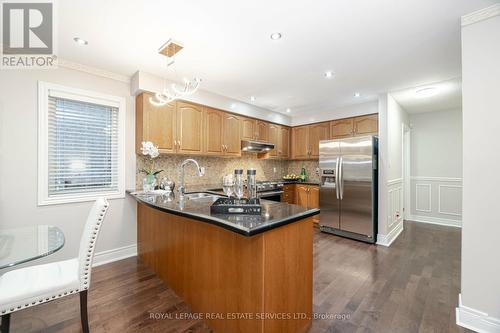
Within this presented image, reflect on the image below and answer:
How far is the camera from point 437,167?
4.91 m

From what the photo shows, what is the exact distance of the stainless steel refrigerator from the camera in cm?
368

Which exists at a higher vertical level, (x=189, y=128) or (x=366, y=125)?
(x=366, y=125)

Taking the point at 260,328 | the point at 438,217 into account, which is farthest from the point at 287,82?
the point at 438,217

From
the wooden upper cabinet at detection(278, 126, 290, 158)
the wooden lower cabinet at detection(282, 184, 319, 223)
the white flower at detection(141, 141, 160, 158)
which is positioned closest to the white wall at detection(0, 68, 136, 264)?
the white flower at detection(141, 141, 160, 158)

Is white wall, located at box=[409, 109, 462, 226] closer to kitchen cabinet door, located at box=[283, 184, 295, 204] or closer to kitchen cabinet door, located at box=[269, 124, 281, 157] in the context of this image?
kitchen cabinet door, located at box=[283, 184, 295, 204]

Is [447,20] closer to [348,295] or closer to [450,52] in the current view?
[450,52]

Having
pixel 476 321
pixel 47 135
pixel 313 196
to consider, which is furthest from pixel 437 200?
pixel 47 135

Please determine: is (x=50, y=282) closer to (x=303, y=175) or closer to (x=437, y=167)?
(x=303, y=175)

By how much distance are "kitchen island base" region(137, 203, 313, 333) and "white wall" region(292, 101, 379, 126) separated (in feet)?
11.3

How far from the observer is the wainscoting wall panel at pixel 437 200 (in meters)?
4.66

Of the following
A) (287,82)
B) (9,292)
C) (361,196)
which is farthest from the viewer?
(361,196)

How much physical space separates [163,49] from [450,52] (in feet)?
10.4

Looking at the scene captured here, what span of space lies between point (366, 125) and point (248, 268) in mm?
3935

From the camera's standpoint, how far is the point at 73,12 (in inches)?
71.3
